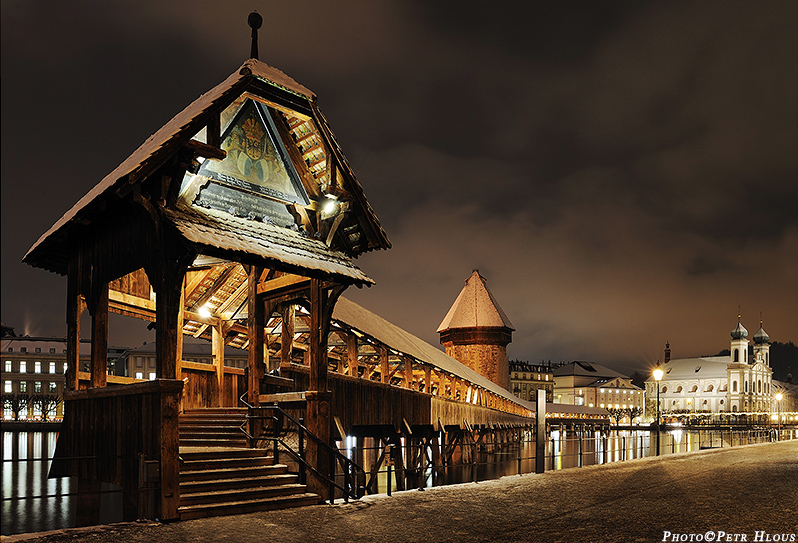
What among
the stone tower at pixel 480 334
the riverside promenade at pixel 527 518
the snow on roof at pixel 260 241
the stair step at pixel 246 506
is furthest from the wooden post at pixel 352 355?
the stone tower at pixel 480 334

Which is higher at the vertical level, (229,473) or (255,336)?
(255,336)

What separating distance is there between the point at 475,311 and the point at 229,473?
44.4 metres

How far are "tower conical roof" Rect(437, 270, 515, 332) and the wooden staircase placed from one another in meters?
41.6

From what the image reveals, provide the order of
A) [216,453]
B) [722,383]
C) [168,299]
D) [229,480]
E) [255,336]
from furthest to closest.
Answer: [722,383] → [255,336] → [216,453] → [229,480] → [168,299]

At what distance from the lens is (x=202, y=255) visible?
11742 millimetres

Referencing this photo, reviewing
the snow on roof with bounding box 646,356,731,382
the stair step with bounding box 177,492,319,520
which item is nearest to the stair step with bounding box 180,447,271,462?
the stair step with bounding box 177,492,319,520

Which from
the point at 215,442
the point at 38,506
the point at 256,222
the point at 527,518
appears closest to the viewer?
the point at 527,518

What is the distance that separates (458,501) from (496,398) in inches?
1416

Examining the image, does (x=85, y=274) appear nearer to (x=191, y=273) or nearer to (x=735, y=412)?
(x=191, y=273)

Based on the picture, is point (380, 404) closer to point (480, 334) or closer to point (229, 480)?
point (229, 480)

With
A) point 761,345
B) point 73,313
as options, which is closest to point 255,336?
point 73,313

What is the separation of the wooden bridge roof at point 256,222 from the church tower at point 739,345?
17771cm

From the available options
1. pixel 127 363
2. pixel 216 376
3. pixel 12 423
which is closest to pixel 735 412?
pixel 127 363

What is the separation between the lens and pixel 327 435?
13141mm
